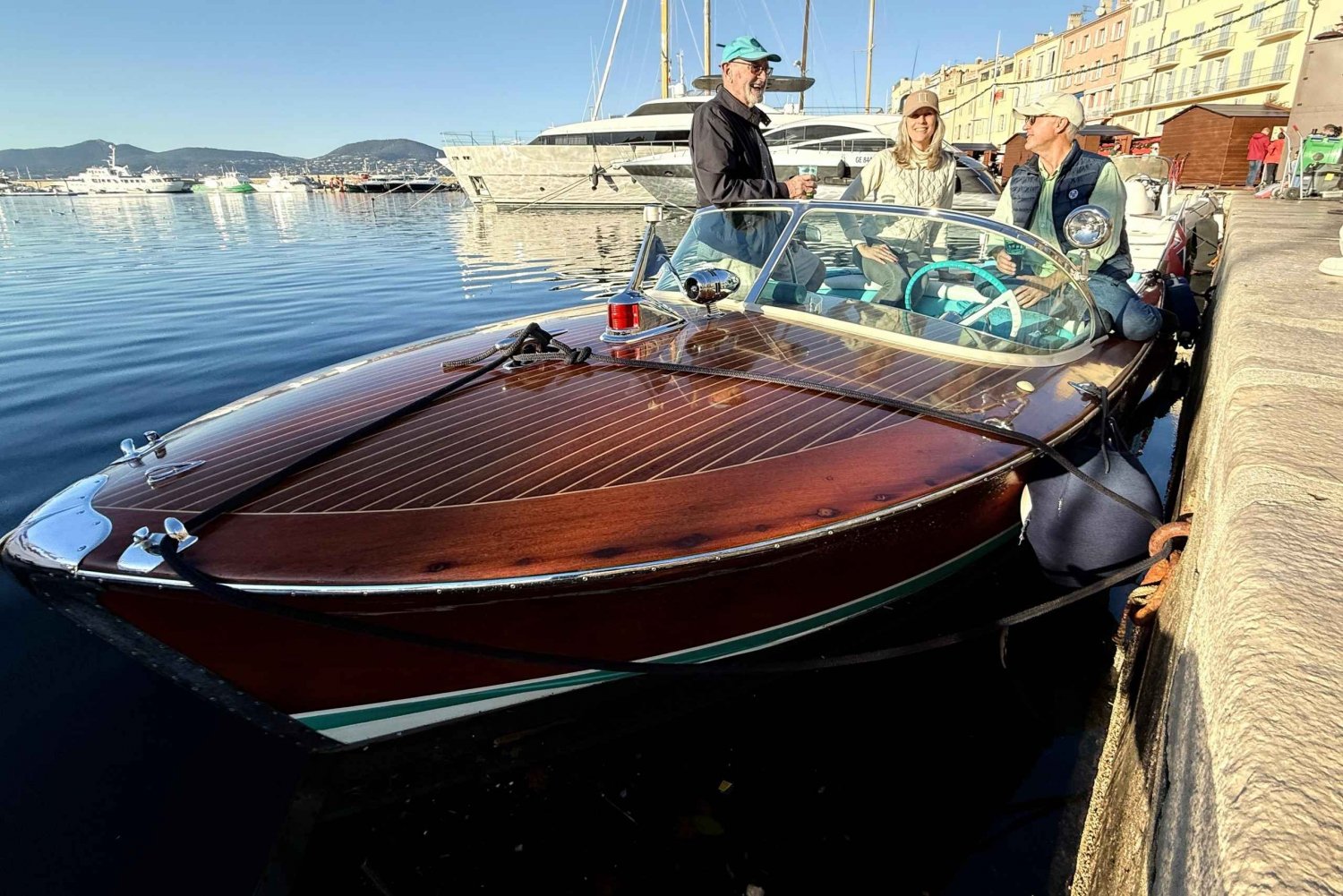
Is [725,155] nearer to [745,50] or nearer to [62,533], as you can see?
[745,50]

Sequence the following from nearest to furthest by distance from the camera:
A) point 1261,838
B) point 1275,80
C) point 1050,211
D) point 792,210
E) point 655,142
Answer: point 1261,838, point 792,210, point 1050,211, point 655,142, point 1275,80

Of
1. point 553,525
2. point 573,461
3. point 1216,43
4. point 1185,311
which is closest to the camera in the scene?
point 553,525

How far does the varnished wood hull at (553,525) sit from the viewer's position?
1.72 m

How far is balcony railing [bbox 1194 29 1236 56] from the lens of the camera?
111 feet

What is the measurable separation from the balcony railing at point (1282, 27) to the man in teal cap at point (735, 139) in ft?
131

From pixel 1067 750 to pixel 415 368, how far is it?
9.73 ft

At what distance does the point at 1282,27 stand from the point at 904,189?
132 feet

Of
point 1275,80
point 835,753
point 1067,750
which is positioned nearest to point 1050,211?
point 1067,750

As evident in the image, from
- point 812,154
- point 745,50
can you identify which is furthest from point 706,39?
point 745,50

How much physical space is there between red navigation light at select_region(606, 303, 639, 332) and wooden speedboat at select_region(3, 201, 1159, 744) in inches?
3.5

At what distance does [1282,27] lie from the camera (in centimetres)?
3019

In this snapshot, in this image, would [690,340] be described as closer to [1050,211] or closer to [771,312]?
[771,312]

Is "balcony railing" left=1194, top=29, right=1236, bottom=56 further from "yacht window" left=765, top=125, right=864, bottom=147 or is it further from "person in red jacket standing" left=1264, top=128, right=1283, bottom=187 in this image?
"yacht window" left=765, top=125, right=864, bottom=147

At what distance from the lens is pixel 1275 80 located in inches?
1220
